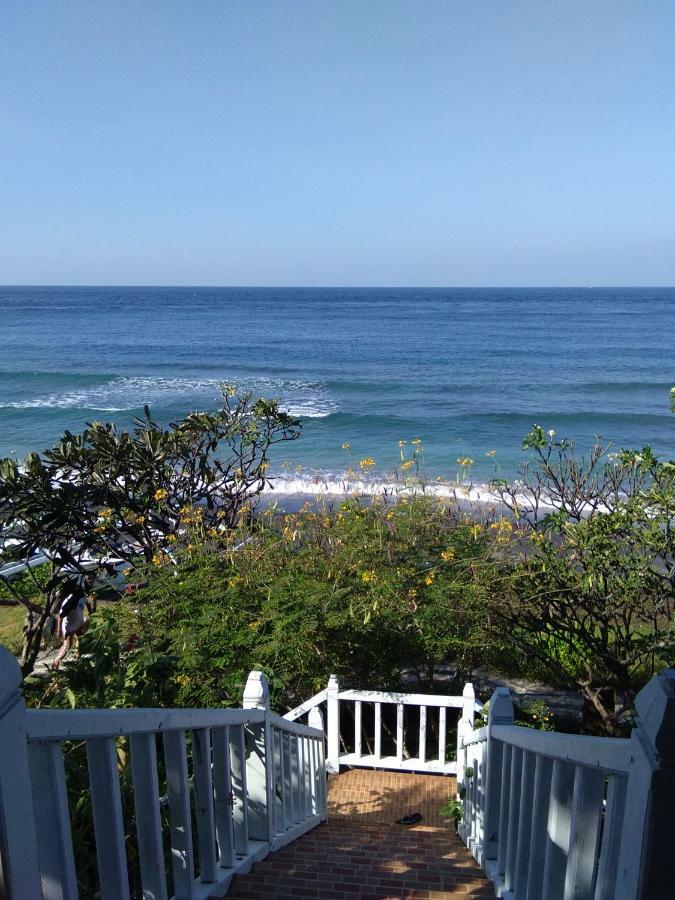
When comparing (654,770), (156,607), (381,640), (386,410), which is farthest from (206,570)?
(386,410)

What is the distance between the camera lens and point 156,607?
621 cm

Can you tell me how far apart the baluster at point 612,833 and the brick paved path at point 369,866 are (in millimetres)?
1531

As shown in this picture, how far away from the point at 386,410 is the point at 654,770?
28066 mm

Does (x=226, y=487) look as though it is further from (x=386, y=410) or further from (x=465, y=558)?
(x=386, y=410)

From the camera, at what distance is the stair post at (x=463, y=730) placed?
16.1 ft

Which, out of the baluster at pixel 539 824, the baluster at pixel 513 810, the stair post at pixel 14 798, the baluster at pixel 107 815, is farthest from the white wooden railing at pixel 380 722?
the stair post at pixel 14 798

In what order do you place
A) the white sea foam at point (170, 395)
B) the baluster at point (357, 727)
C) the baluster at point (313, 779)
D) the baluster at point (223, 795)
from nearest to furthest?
the baluster at point (223, 795) → the baluster at point (313, 779) → the baluster at point (357, 727) → the white sea foam at point (170, 395)

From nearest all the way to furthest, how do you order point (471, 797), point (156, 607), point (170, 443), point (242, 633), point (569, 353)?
point (471, 797) → point (242, 633) → point (156, 607) → point (170, 443) → point (569, 353)

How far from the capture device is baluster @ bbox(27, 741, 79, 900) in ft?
4.99

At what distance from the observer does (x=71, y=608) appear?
864 centimetres

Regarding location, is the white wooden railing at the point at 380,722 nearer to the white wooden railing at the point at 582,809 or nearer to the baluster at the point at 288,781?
the baluster at the point at 288,781

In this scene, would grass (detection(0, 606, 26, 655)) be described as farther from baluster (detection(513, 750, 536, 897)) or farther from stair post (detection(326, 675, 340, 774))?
baluster (detection(513, 750, 536, 897))

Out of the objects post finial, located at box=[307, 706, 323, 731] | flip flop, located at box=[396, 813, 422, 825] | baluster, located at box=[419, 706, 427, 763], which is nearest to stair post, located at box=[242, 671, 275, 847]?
post finial, located at box=[307, 706, 323, 731]

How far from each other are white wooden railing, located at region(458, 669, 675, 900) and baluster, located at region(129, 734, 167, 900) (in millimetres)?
1196
